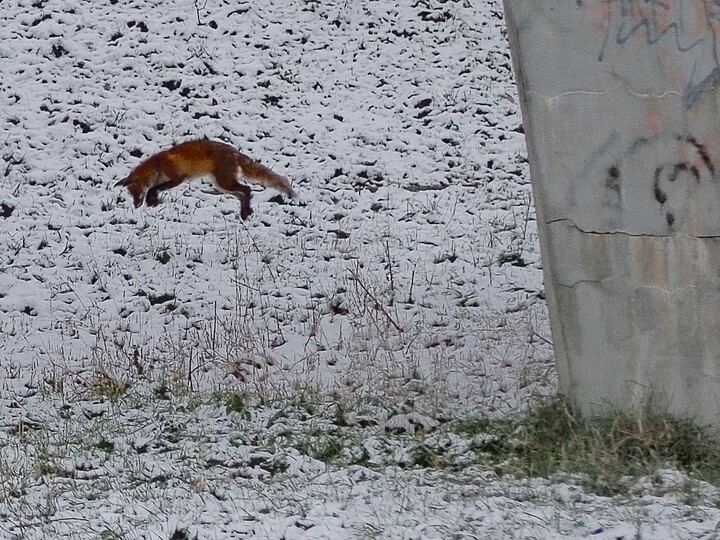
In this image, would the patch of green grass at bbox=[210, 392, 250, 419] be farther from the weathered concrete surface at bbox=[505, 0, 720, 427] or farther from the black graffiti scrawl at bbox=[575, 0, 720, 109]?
the black graffiti scrawl at bbox=[575, 0, 720, 109]

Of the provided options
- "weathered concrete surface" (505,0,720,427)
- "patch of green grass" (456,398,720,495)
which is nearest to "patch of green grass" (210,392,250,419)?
"patch of green grass" (456,398,720,495)

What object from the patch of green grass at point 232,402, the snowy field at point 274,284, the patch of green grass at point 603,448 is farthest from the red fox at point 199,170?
the patch of green grass at point 603,448

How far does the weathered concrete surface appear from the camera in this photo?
4.59 metres

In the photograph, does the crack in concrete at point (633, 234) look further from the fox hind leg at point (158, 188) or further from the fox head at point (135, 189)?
the fox head at point (135, 189)

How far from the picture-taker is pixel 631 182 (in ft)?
15.6

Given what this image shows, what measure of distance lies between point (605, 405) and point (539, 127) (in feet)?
4.22

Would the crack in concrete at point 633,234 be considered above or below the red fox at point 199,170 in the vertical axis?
below

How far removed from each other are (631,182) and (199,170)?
429cm

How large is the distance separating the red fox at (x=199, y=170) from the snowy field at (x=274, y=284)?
0.48m

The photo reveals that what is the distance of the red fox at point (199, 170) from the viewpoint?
824 centimetres

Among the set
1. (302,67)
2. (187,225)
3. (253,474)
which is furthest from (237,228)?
(253,474)

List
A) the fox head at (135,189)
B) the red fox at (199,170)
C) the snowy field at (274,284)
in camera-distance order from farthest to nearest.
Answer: the fox head at (135,189) → the red fox at (199,170) → the snowy field at (274,284)

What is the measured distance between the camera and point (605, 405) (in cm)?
496

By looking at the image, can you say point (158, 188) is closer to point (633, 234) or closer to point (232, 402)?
point (232, 402)
